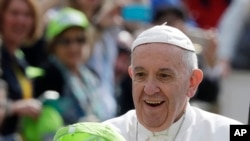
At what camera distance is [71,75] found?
904cm

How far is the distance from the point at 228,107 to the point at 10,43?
3294 mm

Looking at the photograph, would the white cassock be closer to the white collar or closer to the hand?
the white collar

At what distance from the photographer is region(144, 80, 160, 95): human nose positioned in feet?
19.9

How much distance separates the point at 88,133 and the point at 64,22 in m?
3.96

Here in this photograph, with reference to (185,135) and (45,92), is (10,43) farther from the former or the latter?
(185,135)

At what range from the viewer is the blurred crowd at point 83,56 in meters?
8.52

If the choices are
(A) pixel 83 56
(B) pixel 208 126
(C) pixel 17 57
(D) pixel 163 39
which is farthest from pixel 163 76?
(A) pixel 83 56

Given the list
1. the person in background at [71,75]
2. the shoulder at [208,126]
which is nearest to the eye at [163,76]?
the shoulder at [208,126]

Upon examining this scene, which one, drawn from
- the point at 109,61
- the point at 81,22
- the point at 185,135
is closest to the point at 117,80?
the point at 109,61

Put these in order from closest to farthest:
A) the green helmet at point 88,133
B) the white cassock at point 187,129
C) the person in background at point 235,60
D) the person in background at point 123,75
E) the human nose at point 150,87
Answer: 1. the green helmet at point 88,133
2. the human nose at point 150,87
3. the white cassock at point 187,129
4. the person in background at point 123,75
5. the person in background at point 235,60

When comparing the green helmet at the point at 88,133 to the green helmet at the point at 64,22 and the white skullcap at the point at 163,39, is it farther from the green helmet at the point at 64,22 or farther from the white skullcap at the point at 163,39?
the green helmet at the point at 64,22

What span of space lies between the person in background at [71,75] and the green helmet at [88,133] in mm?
3325

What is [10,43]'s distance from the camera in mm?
8789

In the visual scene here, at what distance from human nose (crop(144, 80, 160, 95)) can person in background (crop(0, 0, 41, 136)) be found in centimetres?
242
